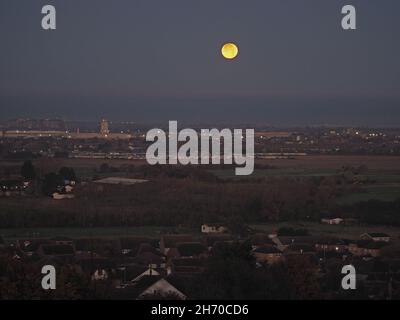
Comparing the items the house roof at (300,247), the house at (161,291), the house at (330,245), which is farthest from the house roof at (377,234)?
the house at (161,291)

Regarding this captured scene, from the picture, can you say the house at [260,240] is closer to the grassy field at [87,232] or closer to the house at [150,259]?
the house at [150,259]

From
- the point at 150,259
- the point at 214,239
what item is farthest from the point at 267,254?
the point at 214,239

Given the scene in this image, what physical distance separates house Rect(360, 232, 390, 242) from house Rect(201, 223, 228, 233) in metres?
2.35

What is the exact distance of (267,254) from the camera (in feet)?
30.1

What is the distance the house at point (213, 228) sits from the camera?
Answer: 1199 cm

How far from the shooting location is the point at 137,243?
10.5 meters

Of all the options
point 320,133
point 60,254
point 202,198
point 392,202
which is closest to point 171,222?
point 202,198

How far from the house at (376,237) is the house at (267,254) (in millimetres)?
2035

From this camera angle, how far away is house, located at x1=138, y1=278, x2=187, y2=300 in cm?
653

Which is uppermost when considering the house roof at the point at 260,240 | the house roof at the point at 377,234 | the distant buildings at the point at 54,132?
the distant buildings at the point at 54,132

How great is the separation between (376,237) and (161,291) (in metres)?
5.34

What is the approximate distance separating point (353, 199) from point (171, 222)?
14.5ft

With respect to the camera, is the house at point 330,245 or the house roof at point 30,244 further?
the house at point 330,245

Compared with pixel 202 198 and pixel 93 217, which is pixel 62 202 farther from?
pixel 202 198
